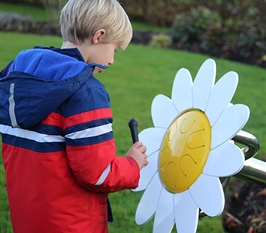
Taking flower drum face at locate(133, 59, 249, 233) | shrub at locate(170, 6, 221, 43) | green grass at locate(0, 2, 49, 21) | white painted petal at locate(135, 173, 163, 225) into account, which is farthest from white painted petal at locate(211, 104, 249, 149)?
green grass at locate(0, 2, 49, 21)

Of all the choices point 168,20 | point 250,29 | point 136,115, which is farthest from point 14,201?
point 168,20

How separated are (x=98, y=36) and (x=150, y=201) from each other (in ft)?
2.16

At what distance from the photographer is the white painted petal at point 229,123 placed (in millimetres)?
1436

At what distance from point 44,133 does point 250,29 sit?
23.5 ft

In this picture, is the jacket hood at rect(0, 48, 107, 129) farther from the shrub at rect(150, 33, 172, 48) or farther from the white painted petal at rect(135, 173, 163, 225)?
the shrub at rect(150, 33, 172, 48)

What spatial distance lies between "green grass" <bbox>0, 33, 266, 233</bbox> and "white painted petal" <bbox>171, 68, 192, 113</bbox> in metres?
1.05

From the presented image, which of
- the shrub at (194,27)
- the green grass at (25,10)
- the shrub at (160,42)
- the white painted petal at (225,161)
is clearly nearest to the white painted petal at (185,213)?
the white painted petal at (225,161)

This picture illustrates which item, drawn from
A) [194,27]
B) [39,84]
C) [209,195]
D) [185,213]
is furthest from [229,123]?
[194,27]

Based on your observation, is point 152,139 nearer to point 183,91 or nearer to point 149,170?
point 149,170

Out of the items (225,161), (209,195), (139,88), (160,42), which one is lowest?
(160,42)

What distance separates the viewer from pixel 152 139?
74.5 inches

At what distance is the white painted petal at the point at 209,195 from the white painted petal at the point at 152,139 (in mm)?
334

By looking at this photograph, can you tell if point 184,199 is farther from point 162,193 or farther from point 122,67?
point 122,67

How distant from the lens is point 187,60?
6906mm
